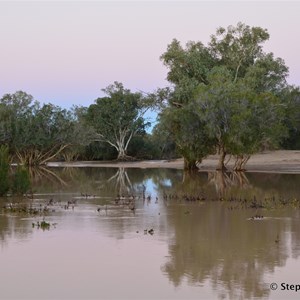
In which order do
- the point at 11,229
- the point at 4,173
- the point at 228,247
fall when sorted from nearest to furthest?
1. the point at 228,247
2. the point at 11,229
3. the point at 4,173

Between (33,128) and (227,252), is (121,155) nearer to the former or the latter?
(33,128)

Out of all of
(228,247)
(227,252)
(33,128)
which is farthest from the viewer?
(33,128)

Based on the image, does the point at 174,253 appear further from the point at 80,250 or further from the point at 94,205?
the point at 94,205

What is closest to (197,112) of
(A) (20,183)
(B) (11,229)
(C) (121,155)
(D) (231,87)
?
(D) (231,87)

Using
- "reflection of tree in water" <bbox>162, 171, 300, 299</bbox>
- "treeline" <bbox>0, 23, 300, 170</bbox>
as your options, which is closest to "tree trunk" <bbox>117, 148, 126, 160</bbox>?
"treeline" <bbox>0, 23, 300, 170</bbox>

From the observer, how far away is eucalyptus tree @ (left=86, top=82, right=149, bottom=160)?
237 feet

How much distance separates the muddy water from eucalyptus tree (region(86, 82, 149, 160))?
53.7 metres

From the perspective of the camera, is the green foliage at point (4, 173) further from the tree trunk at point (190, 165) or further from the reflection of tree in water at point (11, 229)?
the tree trunk at point (190, 165)

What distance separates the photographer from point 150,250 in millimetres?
10688

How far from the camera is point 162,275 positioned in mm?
8797

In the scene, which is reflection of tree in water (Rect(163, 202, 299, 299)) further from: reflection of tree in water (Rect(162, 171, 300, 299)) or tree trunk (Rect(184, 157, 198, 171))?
tree trunk (Rect(184, 157, 198, 171))

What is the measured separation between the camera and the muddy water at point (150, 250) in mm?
8062

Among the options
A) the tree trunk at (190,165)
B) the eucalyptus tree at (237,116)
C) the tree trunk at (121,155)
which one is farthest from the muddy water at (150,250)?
the tree trunk at (121,155)

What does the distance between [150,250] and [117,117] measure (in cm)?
6214
